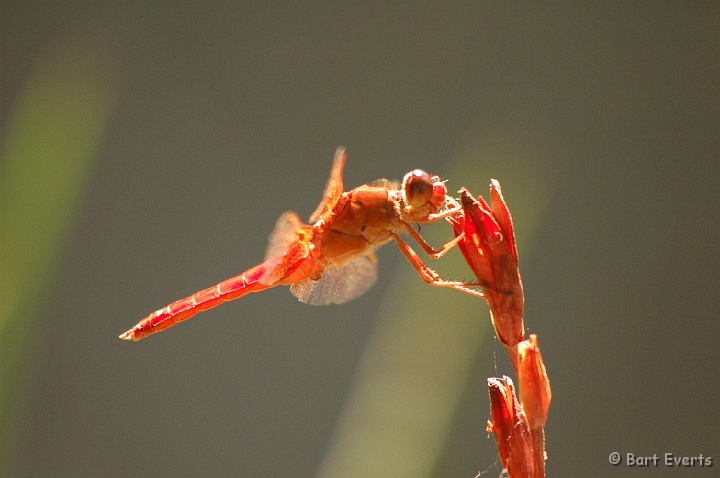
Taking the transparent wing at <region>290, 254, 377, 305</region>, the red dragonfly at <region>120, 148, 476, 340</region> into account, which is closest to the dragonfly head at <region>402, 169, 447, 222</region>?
the red dragonfly at <region>120, 148, 476, 340</region>

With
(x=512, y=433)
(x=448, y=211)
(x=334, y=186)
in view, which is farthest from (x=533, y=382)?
(x=334, y=186)

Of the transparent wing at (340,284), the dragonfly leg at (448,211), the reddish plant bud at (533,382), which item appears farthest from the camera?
the transparent wing at (340,284)

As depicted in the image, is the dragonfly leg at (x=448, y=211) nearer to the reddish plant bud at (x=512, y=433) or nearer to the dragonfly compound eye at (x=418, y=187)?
the dragonfly compound eye at (x=418, y=187)

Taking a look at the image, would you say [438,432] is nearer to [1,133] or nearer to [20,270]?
[20,270]

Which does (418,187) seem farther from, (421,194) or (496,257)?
(496,257)

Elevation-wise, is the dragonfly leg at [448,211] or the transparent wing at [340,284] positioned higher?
the dragonfly leg at [448,211]

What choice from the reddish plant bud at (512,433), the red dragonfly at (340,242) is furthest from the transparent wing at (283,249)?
the reddish plant bud at (512,433)
